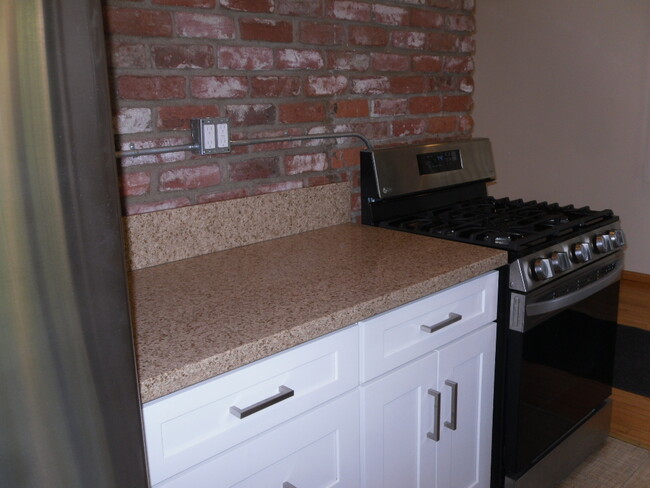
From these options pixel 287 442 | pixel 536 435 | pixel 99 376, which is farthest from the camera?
pixel 536 435

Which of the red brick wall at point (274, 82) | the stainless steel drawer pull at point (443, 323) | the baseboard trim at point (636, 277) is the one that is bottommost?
the baseboard trim at point (636, 277)

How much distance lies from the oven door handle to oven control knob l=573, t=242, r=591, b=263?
0.30 ft

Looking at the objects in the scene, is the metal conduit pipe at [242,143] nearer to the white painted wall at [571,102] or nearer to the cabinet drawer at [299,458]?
the cabinet drawer at [299,458]

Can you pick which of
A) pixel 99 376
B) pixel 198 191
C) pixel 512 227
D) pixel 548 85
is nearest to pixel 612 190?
pixel 548 85

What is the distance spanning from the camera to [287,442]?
1.21 meters

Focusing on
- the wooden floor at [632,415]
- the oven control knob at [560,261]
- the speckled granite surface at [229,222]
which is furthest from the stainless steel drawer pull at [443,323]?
the wooden floor at [632,415]

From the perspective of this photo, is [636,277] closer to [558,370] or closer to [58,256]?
[558,370]

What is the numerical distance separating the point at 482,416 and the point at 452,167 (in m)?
0.92

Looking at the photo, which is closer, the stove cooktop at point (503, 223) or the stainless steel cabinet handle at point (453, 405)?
the stainless steel cabinet handle at point (453, 405)

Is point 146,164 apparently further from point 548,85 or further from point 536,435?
point 548,85

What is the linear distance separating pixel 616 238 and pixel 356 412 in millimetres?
1153

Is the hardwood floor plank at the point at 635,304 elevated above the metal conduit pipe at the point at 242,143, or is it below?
below

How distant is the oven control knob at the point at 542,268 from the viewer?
1678mm

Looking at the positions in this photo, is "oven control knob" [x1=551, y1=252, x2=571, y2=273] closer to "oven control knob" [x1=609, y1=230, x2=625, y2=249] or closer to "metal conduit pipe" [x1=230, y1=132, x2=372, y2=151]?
"oven control knob" [x1=609, y1=230, x2=625, y2=249]
